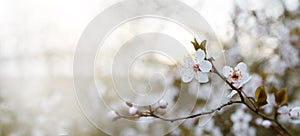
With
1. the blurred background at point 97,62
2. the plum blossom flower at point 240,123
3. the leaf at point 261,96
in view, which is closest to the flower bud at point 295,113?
the leaf at point 261,96

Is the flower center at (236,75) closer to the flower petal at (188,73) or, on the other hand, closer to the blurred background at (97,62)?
the flower petal at (188,73)

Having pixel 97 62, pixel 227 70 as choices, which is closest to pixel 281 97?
pixel 227 70

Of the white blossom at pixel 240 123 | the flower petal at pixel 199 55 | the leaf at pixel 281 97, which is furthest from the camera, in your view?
the white blossom at pixel 240 123

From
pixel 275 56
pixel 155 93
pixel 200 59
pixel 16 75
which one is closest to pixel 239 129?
pixel 155 93

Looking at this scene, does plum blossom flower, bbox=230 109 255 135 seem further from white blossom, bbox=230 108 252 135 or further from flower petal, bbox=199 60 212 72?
flower petal, bbox=199 60 212 72

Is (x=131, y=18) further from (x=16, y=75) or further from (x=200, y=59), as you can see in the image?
(x=16, y=75)

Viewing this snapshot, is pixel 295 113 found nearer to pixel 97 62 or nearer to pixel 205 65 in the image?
pixel 205 65
